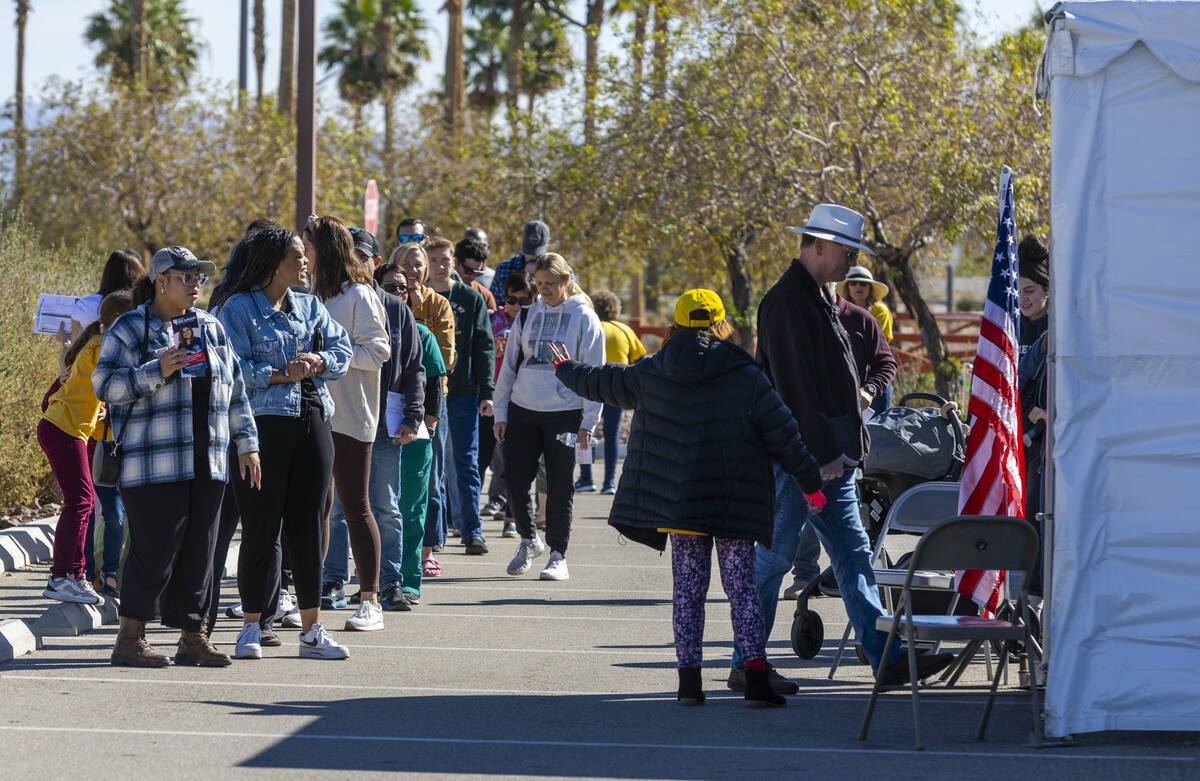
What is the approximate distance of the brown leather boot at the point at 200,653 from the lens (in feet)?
24.9

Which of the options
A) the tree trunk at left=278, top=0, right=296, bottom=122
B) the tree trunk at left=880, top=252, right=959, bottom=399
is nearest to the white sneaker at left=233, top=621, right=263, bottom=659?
the tree trunk at left=880, top=252, right=959, bottom=399

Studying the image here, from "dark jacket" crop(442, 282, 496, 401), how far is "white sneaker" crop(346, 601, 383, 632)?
3.09 m

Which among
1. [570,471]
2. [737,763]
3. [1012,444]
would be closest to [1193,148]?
[1012,444]

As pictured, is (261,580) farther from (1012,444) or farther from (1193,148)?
(1193,148)

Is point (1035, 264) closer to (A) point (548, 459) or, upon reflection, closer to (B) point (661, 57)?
(A) point (548, 459)

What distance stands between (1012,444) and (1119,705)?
1.65 meters

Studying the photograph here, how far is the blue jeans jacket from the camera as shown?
763cm

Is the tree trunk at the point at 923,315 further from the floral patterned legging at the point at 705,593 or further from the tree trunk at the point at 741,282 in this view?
the floral patterned legging at the point at 705,593

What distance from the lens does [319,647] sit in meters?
7.84

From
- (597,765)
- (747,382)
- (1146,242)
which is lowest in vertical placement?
(597,765)

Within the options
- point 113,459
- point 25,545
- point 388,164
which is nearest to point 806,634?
point 113,459

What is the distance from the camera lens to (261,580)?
785cm

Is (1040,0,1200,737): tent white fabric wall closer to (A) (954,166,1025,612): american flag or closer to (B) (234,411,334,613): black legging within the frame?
(A) (954,166,1025,612): american flag

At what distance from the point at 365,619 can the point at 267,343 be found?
1.74m
